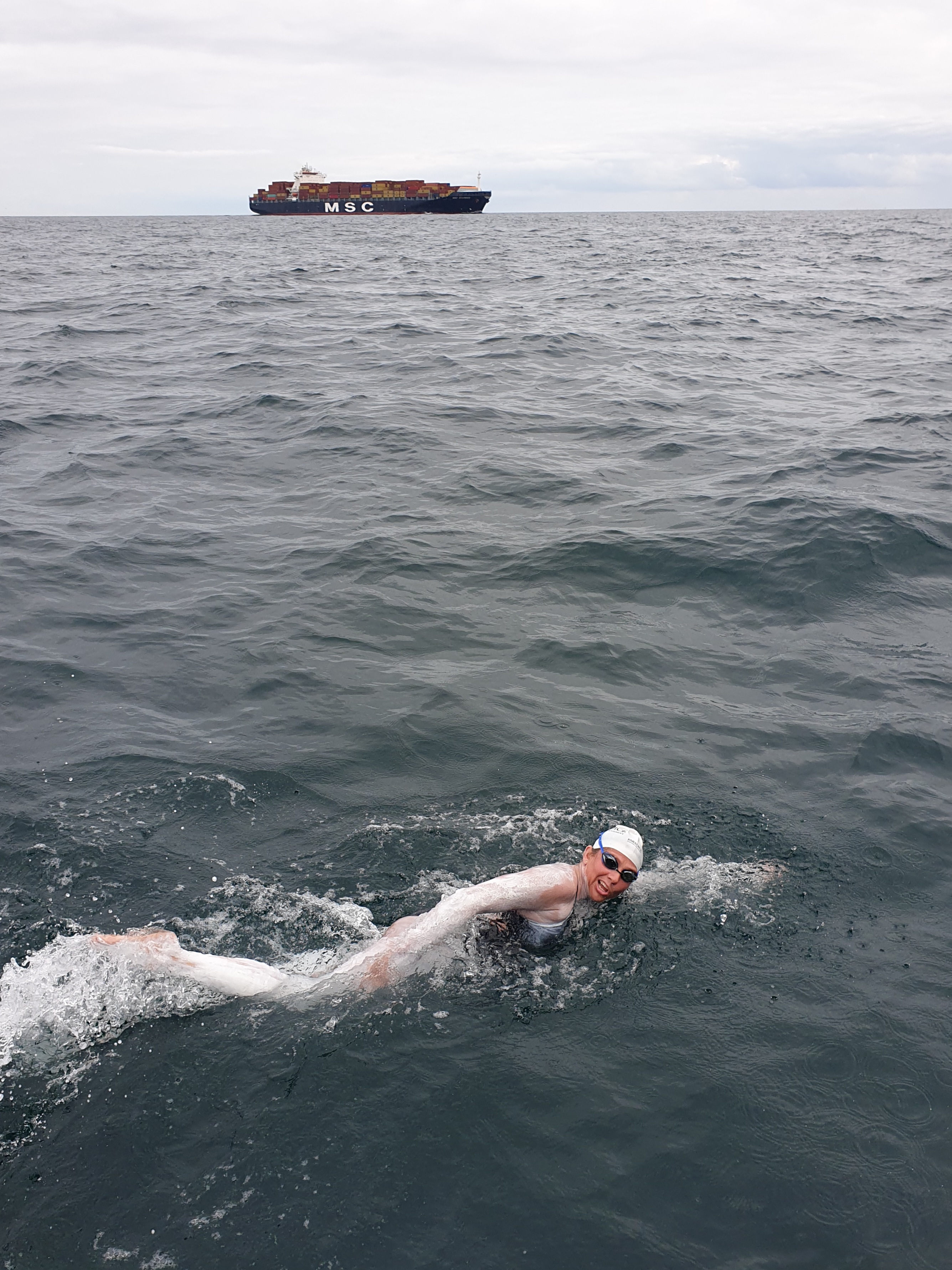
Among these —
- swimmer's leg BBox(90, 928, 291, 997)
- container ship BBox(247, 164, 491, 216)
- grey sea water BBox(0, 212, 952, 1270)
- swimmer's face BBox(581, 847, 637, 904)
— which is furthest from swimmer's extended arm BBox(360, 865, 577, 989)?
container ship BBox(247, 164, 491, 216)

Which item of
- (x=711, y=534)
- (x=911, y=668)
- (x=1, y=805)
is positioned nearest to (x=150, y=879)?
(x=1, y=805)

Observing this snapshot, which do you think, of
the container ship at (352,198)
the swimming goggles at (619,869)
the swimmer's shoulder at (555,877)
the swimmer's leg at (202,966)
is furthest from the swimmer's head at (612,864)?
the container ship at (352,198)

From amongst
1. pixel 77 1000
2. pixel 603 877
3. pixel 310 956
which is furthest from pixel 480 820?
pixel 77 1000

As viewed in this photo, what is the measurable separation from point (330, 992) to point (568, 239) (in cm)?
7124

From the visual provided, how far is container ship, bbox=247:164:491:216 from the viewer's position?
365 ft

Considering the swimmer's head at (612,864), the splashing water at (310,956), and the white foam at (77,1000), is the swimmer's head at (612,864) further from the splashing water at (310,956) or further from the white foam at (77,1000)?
the white foam at (77,1000)

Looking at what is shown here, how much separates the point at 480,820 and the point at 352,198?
121046 mm

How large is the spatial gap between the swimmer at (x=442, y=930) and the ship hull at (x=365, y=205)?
120346 mm

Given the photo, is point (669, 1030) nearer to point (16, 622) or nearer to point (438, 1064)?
point (438, 1064)

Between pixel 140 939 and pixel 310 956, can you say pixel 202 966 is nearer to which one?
pixel 140 939

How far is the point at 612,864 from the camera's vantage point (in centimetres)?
604

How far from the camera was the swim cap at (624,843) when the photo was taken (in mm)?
6051

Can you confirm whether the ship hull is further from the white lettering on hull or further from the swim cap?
the swim cap

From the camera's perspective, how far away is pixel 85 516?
12.9 meters
